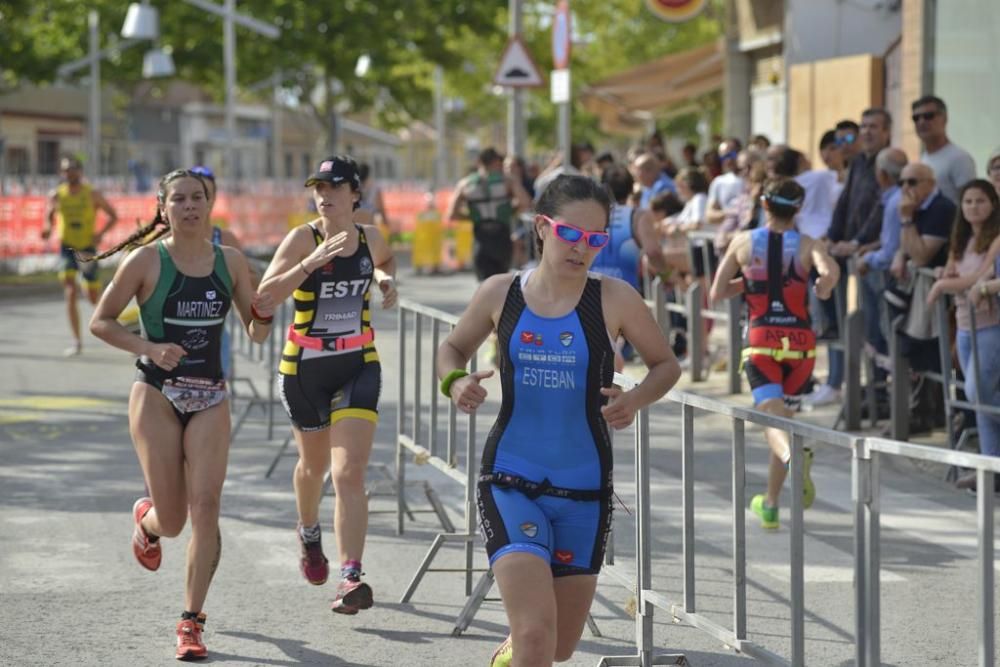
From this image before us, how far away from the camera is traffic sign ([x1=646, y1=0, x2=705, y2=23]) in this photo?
2434 cm

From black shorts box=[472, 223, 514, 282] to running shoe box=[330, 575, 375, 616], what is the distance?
10.8 meters

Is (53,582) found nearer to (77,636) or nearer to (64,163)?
(77,636)

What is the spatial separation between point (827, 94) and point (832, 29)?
2546mm

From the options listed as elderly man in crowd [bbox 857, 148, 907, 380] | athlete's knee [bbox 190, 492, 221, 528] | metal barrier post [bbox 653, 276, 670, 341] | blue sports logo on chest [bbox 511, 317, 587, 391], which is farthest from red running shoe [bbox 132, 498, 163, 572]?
metal barrier post [bbox 653, 276, 670, 341]

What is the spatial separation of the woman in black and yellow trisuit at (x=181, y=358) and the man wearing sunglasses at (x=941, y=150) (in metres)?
6.09

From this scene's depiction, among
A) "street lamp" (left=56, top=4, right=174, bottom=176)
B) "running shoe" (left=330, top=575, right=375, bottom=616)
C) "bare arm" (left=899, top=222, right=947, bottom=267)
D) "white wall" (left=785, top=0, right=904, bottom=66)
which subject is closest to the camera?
"running shoe" (left=330, top=575, right=375, bottom=616)

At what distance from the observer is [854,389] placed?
471 inches

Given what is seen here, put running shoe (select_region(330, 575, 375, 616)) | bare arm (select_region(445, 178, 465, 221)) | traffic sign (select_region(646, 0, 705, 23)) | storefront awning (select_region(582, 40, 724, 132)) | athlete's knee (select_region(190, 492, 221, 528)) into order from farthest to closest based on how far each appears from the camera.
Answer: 1. storefront awning (select_region(582, 40, 724, 132))
2. traffic sign (select_region(646, 0, 705, 23))
3. bare arm (select_region(445, 178, 465, 221))
4. running shoe (select_region(330, 575, 375, 616))
5. athlete's knee (select_region(190, 492, 221, 528))

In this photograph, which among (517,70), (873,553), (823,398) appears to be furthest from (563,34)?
(873,553)

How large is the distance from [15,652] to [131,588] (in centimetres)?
114

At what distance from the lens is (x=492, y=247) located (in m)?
17.8

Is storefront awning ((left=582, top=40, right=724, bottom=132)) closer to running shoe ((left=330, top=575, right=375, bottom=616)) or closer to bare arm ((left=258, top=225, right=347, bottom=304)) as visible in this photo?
bare arm ((left=258, top=225, right=347, bottom=304))

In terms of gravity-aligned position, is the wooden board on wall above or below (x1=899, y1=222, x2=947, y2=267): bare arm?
above

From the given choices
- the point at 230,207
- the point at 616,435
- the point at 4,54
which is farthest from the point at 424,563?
the point at 4,54
